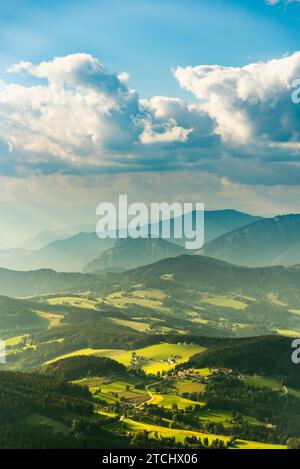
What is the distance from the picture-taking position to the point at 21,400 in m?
199

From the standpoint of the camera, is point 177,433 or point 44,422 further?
point 177,433

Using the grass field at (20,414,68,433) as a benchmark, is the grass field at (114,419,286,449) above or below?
below

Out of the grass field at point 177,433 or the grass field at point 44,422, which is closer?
the grass field at point 177,433

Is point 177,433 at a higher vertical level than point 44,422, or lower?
lower

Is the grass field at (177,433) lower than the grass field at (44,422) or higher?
lower

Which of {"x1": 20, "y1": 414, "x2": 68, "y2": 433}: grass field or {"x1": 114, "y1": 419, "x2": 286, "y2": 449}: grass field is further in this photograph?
{"x1": 20, "y1": 414, "x2": 68, "y2": 433}: grass field
